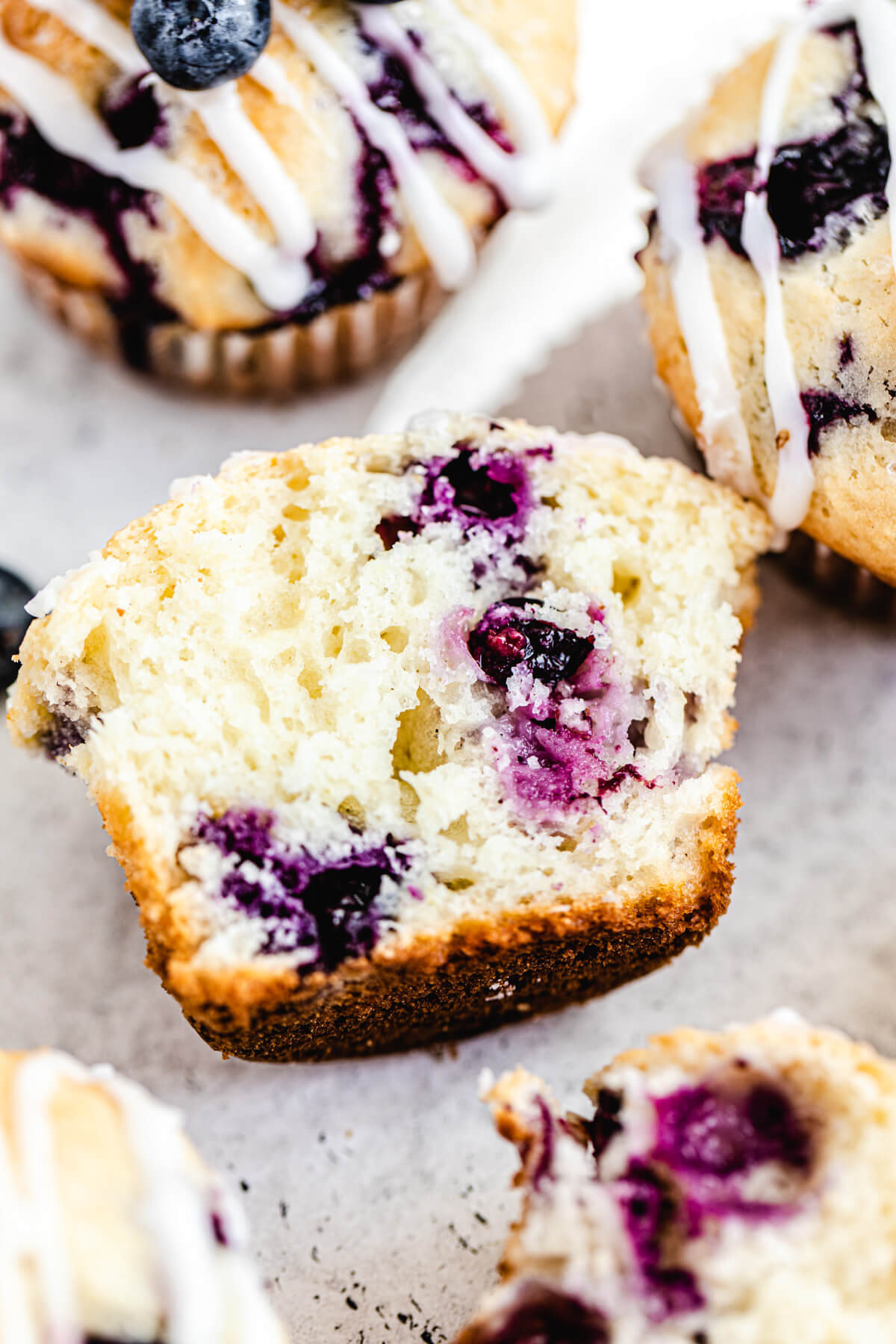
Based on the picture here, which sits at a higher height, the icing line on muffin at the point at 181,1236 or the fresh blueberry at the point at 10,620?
the fresh blueberry at the point at 10,620

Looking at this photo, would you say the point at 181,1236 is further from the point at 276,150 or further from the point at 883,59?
the point at 883,59

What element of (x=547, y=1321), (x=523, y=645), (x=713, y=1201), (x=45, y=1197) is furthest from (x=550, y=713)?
(x=45, y=1197)

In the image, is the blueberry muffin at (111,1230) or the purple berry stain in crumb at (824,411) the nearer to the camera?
the blueberry muffin at (111,1230)

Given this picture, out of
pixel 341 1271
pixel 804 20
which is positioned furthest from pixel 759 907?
pixel 804 20

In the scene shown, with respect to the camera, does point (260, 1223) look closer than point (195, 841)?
No

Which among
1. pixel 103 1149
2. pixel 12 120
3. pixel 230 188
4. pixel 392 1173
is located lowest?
pixel 392 1173

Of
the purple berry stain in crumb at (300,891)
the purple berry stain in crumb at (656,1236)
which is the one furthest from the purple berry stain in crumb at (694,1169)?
the purple berry stain in crumb at (300,891)

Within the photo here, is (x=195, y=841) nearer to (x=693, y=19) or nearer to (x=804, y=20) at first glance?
(x=804, y=20)

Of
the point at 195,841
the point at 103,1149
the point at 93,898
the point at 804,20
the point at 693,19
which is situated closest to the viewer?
the point at 103,1149

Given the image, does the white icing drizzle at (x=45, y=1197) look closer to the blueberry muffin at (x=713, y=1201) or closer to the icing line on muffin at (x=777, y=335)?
the blueberry muffin at (x=713, y=1201)

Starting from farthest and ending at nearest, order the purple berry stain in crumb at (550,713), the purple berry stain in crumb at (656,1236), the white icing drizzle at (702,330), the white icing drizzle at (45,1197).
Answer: the white icing drizzle at (702,330), the purple berry stain in crumb at (550,713), the purple berry stain in crumb at (656,1236), the white icing drizzle at (45,1197)
